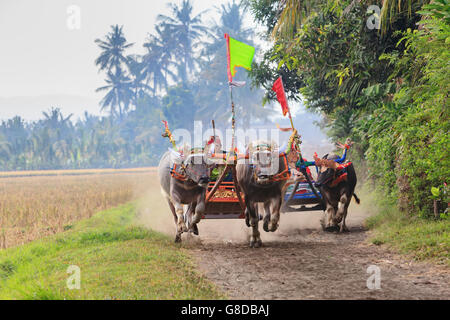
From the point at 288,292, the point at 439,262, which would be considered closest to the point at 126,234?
the point at 288,292

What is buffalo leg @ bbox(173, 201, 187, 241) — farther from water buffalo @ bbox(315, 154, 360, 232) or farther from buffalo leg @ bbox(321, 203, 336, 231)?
buffalo leg @ bbox(321, 203, 336, 231)

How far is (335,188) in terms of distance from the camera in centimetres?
1004

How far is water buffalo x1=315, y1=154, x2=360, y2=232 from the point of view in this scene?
9.74 m

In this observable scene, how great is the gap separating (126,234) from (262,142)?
12.2ft

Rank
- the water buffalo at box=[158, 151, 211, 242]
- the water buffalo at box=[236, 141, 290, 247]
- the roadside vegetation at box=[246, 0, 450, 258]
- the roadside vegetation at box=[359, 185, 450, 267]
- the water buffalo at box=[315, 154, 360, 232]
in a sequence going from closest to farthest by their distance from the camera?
the roadside vegetation at box=[359, 185, 450, 267]
the roadside vegetation at box=[246, 0, 450, 258]
the water buffalo at box=[236, 141, 290, 247]
the water buffalo at box=[158, 151, 211, 242]
the water buffalo at box=[315, 154, 360, 232]

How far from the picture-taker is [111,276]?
20.4ft

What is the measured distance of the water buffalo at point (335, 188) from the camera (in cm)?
974

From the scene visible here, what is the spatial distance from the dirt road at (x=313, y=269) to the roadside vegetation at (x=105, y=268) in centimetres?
44

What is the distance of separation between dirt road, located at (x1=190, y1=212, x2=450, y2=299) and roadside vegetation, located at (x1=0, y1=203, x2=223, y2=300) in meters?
0.44

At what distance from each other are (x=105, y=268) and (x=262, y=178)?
284 centimetres

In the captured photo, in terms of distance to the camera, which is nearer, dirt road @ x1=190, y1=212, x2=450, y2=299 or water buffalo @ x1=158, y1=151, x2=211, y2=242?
dirt road @ x1=190, y1=212, x2=450, y2=299

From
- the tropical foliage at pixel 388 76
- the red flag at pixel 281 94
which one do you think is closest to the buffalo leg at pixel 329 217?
the tropical foliage at pixel 388 76

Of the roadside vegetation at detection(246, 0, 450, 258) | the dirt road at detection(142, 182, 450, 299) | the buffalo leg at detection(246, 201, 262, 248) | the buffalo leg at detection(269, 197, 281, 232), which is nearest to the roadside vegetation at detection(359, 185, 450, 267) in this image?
the roadside vegetation at detection(246, 0, 450, 258)

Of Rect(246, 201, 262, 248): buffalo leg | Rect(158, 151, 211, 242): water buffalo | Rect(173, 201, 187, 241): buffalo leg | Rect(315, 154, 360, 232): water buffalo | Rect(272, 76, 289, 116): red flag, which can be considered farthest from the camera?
Rect(272, 76, 289, 116): red flag
